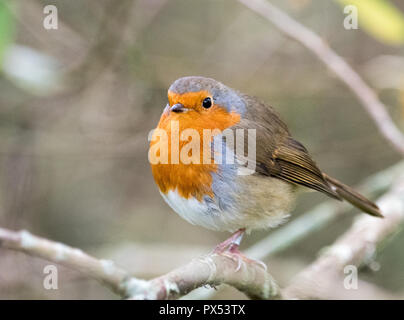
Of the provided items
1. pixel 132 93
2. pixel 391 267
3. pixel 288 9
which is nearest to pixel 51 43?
pixel 132 93

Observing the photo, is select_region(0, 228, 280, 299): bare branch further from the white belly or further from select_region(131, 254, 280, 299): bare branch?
the white belly

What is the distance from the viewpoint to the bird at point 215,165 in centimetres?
298

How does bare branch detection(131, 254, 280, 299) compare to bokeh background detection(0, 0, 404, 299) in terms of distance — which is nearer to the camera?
bare branch detection(131, 254, 280, 299)

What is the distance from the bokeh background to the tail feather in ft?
2.44

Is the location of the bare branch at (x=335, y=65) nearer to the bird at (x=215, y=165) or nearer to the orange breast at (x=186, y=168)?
the bird at (x=215, y=165)

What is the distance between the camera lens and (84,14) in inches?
199

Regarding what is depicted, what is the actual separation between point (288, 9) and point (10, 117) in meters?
2.73

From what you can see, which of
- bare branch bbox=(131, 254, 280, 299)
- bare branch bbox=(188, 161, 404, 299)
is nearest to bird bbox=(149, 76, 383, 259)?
bare branch bbox=(131, 254, 280, 299)

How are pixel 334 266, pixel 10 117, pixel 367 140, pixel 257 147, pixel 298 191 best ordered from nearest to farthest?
pixel 334 266, pixel 257 147, pixel 298 191, pixel 10 117, pixel 367 140

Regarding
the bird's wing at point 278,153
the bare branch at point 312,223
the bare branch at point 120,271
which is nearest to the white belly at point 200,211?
the bird's wing at point 278,153

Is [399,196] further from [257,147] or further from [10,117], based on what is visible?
[10,117]

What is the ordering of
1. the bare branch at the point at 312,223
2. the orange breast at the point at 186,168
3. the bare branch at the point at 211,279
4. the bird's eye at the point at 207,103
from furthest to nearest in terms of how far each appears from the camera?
the bare branch at the point at 312,223 < the bird's eye at the point at 207,103 < the orange breast at the point at 186,168 < the bare branch at the point at 211,279

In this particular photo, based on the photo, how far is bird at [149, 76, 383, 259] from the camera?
9.78 feet

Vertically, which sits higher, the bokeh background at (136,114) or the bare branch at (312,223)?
the bokeh background at (136,114)
